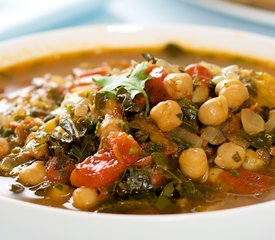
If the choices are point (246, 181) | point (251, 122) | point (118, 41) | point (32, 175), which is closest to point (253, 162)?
point (246, 181)

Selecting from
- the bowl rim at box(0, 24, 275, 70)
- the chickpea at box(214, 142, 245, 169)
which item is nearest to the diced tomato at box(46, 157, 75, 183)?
the chickpea at box(214, 142, 245, 169)

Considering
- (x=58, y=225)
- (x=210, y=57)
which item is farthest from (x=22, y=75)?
(x=58, y=225)

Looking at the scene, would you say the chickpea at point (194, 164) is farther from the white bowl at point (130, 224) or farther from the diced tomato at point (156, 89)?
the white bowl at point (130, 224)

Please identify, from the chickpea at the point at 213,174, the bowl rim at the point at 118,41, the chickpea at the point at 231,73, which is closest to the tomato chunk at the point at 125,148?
the chickpea at the point at 213,174

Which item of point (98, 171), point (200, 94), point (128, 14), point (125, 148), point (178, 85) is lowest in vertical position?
point (128, 14)

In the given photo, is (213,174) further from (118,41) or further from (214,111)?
(118,41)

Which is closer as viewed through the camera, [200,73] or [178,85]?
[178,85]

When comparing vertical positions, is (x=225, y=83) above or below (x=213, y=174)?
above
